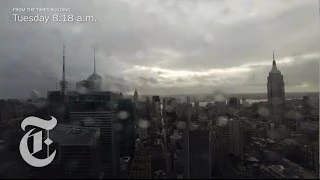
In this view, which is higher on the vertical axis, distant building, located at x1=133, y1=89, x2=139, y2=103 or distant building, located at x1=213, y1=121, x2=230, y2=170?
distant building, located at x1=133, y1=89, x2=139, y2=103

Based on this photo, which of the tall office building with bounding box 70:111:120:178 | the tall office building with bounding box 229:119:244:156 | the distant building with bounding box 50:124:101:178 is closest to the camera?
the distant building with bounding box 50:124:101:178

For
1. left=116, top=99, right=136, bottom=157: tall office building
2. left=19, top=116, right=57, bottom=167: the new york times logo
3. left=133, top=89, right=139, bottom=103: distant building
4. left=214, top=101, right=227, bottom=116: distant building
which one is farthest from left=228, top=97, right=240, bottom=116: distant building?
left=19, top=116, right=57, bottom=167: the new york times logo

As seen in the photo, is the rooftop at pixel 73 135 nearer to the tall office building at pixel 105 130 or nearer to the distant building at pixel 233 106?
the tall office building at pixel 105 130

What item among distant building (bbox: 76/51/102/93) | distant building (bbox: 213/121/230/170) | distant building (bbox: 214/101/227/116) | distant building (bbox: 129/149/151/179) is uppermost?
distant building (bbox: 76/51/102/93)

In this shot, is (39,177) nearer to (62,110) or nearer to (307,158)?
(62,110)

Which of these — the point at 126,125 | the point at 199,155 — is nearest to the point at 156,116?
the point at 126,125

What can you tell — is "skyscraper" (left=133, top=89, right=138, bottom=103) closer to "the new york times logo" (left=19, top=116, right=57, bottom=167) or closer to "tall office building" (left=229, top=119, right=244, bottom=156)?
"the new york times logo" (left=19, top=116, right=57, bottom=167)

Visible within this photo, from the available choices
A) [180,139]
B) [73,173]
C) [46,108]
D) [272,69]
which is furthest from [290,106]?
[46,108]
